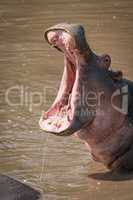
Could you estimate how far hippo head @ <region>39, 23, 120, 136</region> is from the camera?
5000mm

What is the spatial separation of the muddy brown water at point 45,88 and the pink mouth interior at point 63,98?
1.34 ft

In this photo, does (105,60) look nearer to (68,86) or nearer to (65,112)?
(68,86)

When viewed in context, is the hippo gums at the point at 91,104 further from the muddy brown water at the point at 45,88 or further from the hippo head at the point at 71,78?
the muddy brown water at the point at 45,88

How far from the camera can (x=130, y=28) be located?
1041 centimetres

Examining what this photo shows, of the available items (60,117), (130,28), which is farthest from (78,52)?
(130,28)

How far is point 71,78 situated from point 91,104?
0.33 meters

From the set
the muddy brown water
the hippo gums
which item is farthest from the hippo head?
the muddy brown water

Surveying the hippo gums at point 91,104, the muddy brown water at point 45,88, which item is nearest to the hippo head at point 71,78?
the hippo gums at point 91,104

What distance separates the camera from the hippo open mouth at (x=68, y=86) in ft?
16.4

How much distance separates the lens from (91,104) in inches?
204

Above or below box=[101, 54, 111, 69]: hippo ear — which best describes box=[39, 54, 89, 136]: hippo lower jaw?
below

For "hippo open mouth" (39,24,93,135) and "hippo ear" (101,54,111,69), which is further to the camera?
"hippo ear" (101,54,111,69)

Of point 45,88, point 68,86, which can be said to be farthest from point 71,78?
point 45,88

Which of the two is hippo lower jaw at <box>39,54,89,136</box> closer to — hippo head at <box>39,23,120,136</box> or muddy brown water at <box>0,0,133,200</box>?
hippo head at <box>39,23,120,136</box>
